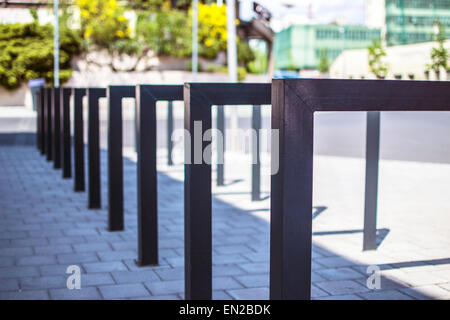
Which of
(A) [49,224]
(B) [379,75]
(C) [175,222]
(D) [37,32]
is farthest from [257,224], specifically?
(B) [379,75]

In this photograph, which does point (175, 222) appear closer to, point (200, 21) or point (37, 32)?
point (37, 32)

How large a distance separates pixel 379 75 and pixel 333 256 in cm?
4500

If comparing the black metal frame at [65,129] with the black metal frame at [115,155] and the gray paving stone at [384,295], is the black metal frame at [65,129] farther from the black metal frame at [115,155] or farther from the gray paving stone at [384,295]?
the gray paving stone at [384,295]

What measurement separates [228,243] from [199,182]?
2094mm

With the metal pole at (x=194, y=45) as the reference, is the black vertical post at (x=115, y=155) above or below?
below

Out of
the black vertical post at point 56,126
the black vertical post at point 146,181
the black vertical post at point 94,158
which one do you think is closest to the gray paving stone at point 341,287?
the black vertical post at point 146,181

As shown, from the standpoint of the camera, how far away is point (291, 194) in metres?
2.47

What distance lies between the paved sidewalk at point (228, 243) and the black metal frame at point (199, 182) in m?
0.58

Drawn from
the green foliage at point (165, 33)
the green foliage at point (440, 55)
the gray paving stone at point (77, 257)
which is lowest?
the gray paving stone at point (77, 257)

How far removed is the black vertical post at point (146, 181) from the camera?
462 cm

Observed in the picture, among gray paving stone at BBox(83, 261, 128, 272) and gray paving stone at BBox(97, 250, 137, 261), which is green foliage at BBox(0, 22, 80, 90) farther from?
gray paving stone at BBox(83, 261, 128, 272)

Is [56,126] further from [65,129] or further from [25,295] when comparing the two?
[25,295]

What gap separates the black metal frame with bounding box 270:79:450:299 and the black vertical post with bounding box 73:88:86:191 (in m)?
5.50

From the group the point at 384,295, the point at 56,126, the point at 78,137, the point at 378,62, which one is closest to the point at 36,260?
the point at 384,295
